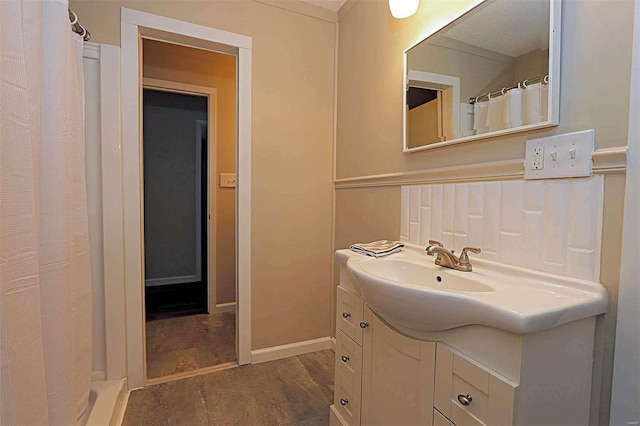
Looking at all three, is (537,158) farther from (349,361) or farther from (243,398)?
(243,398)

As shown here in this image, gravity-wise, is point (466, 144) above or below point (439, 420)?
above

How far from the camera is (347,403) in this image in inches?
52.9

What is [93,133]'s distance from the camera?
1620 mm

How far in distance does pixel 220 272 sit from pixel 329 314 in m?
1.20

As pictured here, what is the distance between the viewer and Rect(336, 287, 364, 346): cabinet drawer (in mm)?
1267

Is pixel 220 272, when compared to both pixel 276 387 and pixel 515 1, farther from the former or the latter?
pixel 515 1

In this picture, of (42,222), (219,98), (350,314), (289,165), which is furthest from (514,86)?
(219,98)

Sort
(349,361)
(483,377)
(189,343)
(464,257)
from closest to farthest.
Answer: (483,377)
(464,257)
(349,361)
(189,343)

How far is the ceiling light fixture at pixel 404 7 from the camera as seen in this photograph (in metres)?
1.43

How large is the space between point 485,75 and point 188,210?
148 inches

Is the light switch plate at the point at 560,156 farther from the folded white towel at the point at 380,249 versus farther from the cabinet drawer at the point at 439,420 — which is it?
the cabinet drawer at the point at 439,420

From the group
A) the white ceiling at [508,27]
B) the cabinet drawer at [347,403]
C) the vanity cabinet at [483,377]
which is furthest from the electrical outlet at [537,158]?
the cabinet drawer at [347,403]

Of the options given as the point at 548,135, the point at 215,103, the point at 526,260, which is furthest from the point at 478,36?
the point at 215,103

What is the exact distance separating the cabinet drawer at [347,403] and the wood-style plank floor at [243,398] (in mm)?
184
